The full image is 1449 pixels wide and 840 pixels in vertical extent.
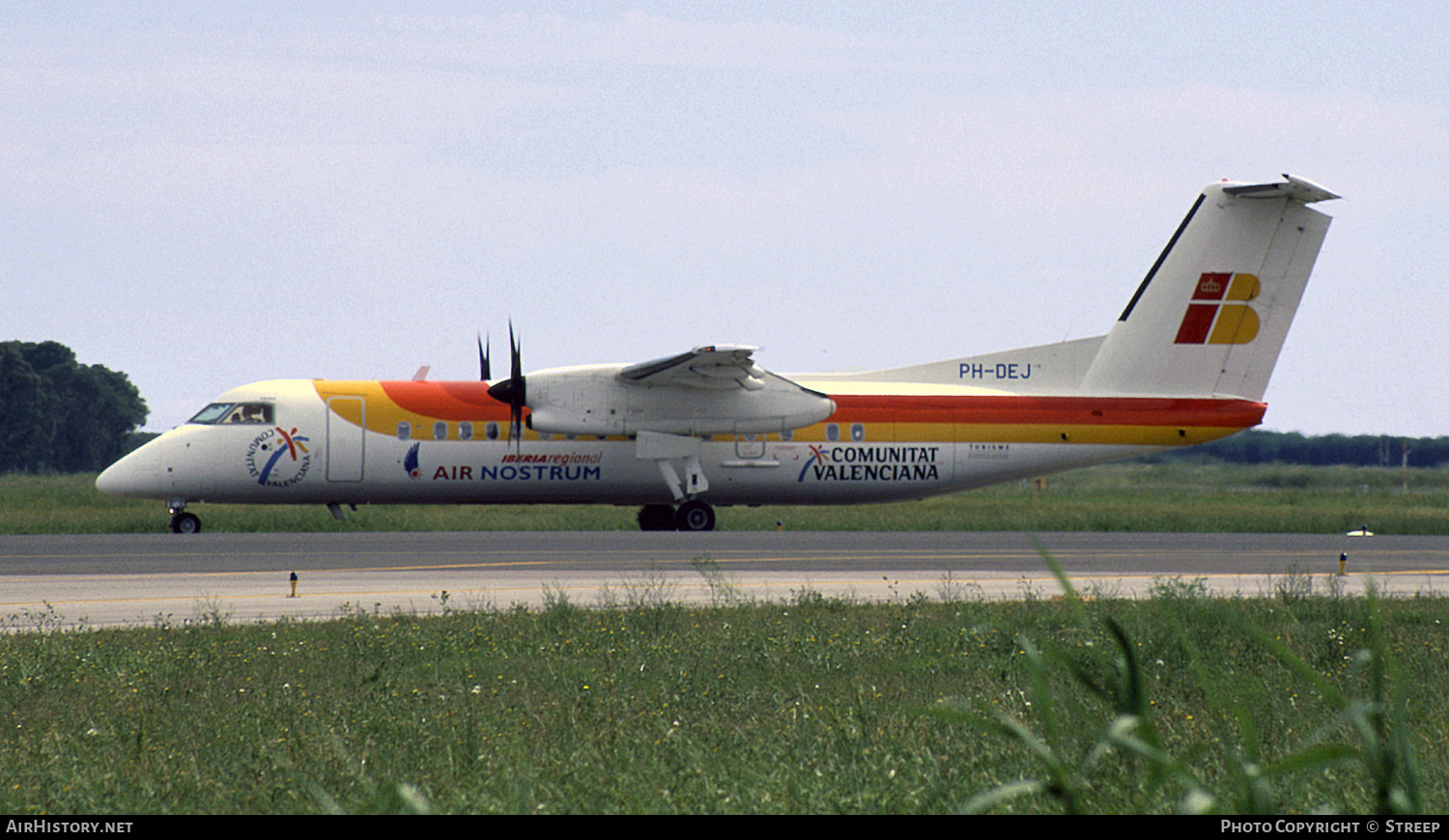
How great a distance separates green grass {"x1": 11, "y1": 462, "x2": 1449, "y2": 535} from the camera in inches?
1268

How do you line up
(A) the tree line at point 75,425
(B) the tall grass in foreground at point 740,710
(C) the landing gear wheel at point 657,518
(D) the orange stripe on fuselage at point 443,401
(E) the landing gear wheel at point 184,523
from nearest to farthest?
(B) the tall grass in foreground at point 740,710, (E) the landing gear wheel at point 184,523, (D) the orange stripe on fuselage at point 443,401, (C) the landing gear wheel at point 657,518, (A) the tree line at point 75,425

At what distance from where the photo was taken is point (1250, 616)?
14875mm

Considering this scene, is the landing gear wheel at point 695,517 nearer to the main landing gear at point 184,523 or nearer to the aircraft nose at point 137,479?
the main landing gear at point 184,523

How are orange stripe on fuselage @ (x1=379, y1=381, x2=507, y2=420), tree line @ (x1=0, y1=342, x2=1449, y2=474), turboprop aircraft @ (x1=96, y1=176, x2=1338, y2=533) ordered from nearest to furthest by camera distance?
turboprop aircraft @ (x1=96, y1=176, x2=1338, y2=533) < orange stripe on fuselage @ (x1=379, y1=381, x2=507, y2=420) < tree line @ (x1=0, y1=342, x2=1449, y2=474)

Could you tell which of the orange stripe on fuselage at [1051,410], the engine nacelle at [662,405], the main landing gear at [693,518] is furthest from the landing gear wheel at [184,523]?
the orange stripe on fuselage at [1051,410]

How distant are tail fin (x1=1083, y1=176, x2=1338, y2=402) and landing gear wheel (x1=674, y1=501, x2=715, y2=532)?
402 inches

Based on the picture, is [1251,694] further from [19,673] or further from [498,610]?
[19,673]

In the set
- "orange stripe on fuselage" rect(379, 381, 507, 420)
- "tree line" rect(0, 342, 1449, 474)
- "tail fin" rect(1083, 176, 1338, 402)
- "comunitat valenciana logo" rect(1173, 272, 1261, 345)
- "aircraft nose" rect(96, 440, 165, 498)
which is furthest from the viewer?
"tree line" rect(0, 342, 1449, 474)

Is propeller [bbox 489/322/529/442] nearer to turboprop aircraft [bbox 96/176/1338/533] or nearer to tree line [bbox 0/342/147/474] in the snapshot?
turboprop aircraft [bbox 96/176/1338/533]

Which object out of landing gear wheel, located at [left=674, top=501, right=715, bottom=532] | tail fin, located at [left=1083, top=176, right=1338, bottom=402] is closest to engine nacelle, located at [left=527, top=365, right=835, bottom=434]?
landing gear wheel, located at [left=674, top=501, right=715, bottom=532]

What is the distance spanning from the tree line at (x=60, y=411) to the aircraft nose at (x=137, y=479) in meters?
60.6

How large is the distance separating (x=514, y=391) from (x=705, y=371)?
4533 mm

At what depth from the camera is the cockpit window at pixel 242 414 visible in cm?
2883
